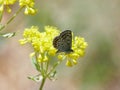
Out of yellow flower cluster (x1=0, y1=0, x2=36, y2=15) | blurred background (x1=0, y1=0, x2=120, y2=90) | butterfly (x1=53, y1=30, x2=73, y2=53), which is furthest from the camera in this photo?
blurred background (x1=0, y1=0, x2=120, y2=90)

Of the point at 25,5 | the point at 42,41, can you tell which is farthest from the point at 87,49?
the point at 42,41

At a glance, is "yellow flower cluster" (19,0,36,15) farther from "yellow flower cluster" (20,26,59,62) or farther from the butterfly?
the butterfly

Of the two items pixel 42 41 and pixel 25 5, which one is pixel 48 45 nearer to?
pixel 42 41

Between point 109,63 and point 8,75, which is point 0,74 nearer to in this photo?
point 8,75

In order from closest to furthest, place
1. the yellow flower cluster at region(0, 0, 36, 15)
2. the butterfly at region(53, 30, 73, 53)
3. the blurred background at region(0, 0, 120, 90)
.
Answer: the butterfly at region(53, 30, 73, 53)
the yellow flower cluster at region(0, 0, 36, 15)
the blurred background at region(0, 0, 120, 90)

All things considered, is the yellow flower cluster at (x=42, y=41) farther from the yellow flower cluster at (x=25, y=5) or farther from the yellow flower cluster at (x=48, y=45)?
the yellow flower cluster at (x=25, y=5)

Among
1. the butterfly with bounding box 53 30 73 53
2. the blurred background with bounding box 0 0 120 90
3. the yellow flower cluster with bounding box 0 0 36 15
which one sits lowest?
the butterfly with bounding box 53 30 73 53

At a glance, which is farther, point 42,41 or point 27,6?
point 27,6

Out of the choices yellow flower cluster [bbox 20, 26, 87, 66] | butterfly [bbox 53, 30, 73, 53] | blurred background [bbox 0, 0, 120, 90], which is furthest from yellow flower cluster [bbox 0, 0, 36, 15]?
blurred background [bbox 0, 0, 120, 90]
